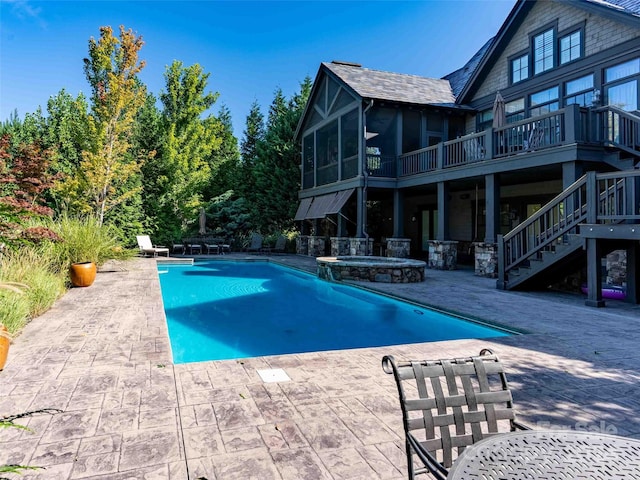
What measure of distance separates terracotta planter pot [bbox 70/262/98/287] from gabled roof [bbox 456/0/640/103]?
48.0ft

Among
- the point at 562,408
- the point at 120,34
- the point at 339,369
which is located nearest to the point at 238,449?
the point at 339,369

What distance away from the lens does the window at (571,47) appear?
12.3 metres

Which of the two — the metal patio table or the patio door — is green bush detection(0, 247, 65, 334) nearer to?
the metal patio table

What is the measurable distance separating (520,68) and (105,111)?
15.4m

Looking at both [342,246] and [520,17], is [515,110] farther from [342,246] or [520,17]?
[342,246]

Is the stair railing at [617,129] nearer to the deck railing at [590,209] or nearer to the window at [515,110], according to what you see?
the deck railing at [590,209]

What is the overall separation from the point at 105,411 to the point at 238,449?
1270mm

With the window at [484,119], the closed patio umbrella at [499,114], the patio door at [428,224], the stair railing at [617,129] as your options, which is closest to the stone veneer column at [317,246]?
the patio door at [428,224]

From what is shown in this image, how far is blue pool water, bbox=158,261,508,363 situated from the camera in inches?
253

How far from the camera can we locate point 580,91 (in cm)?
1213

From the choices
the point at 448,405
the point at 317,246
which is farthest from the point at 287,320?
the point at 317,246

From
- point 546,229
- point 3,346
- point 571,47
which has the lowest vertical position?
point 3,346

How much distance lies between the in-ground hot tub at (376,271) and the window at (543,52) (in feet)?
26.0

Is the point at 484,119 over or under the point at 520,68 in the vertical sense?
under
